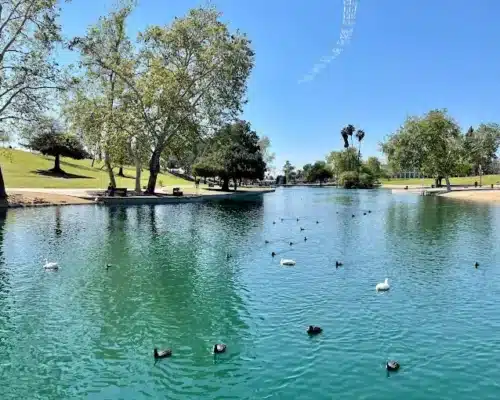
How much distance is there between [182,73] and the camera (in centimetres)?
6325

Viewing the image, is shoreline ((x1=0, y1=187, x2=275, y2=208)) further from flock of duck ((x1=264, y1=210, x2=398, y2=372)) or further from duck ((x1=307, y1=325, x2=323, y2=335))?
duck ((x1=307, y1=325, x2=323, y2=335))

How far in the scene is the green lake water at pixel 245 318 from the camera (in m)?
10.9

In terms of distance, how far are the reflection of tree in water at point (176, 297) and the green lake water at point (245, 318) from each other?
0.08 meters

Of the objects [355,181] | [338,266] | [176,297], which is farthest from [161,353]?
[355,181]

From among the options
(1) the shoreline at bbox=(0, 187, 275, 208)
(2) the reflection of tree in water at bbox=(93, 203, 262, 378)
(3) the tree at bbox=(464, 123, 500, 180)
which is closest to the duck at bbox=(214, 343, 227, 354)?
(2) the reflection of tree in water at bbox=(93, 203, 262, 378)

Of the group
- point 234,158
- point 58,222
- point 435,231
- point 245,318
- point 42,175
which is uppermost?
point 234,158

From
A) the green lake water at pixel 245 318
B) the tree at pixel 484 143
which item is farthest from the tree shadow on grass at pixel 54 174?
the tree at pixel 484 143

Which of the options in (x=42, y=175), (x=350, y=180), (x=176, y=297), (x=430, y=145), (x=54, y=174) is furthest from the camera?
(x=350, y=180)

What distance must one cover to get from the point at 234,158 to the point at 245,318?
76.2 meters

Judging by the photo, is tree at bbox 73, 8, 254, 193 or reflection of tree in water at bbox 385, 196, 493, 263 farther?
tree at bbox 73, 8, 254, 193

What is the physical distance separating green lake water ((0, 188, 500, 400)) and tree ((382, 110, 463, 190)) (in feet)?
252

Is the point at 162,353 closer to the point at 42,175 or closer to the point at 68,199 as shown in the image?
the point at 68,199

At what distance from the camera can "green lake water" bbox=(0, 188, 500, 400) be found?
10.9m

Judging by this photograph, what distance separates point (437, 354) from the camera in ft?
41.1
